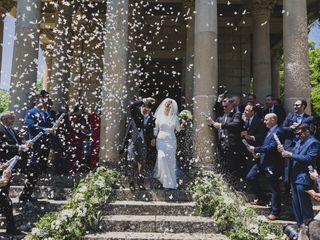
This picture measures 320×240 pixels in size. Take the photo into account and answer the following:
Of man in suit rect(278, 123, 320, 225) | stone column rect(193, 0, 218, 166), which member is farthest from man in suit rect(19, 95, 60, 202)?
man in suit rect(278, 123, 320, 225)

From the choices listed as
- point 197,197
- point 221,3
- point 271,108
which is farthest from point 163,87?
point 197,197

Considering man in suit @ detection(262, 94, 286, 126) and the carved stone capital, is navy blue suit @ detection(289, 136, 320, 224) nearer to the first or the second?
man in suit @ detection(262, 94, 286, 126)

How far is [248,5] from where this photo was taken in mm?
19438

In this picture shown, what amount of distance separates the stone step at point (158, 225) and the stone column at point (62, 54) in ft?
35.6

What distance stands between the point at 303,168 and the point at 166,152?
12.0 feet

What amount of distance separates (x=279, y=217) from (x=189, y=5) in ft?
36.0

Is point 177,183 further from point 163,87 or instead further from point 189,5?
point 163,87

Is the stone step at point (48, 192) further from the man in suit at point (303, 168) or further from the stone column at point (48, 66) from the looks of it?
the stone column at point (48, 66)

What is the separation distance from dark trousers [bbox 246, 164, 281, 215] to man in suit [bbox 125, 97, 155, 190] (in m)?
2.88

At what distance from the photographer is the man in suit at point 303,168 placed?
7879 millimetres

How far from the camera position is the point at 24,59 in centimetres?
1234

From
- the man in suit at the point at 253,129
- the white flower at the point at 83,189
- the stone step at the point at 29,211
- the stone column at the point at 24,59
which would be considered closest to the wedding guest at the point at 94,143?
the stone column at the point at 24,59

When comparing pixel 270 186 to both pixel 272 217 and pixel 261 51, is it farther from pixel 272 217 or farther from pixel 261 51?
pixel 261 51

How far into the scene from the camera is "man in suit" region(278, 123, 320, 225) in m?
7.88
